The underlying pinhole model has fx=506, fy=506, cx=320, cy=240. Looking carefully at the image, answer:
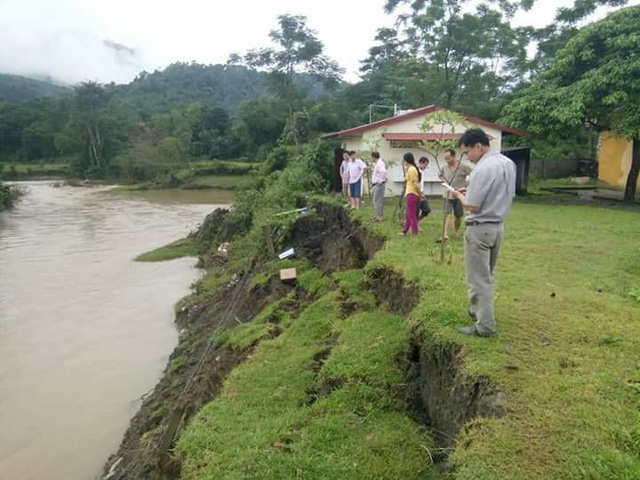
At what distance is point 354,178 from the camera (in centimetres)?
1234

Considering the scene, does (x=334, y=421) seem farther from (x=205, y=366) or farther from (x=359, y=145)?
(x=359, y=145)

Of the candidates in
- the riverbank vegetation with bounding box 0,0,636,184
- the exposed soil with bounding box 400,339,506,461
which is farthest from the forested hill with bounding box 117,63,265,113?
the exposed soil with bounding box 400,339,506,461

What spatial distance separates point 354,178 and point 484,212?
806 cm

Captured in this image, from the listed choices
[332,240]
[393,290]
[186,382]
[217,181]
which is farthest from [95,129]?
[393,290]

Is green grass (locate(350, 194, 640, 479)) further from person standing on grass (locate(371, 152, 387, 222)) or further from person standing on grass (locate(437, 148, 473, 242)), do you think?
person standing on grass (locate(371, 152, 387, 222))

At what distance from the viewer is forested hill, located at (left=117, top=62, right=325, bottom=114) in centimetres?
10650

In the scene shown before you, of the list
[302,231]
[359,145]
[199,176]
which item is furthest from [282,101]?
[302,231]

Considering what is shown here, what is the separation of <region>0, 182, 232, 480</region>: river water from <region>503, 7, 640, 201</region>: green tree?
13.2 metres

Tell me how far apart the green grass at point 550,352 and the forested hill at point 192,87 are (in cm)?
9737

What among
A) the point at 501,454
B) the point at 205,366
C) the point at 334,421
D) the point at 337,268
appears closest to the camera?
the point at 501,454

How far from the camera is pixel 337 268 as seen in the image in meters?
10.8

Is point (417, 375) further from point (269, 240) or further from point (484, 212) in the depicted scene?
point (269, 240)

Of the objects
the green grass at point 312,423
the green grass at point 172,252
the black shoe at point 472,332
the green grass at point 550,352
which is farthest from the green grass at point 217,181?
the black shoe at point 472,332

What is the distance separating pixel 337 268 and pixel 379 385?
540 cm
